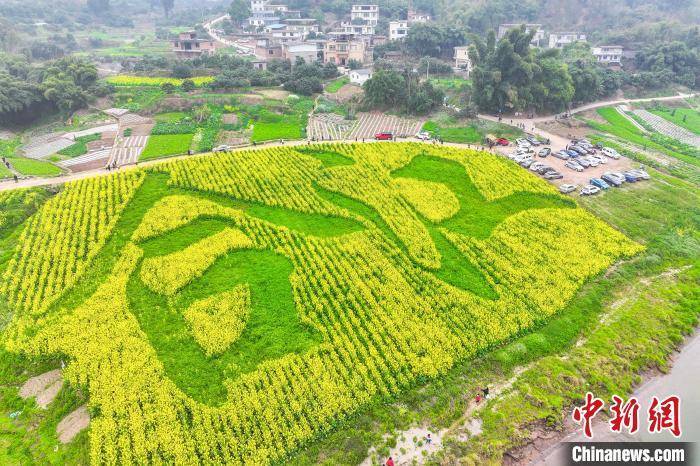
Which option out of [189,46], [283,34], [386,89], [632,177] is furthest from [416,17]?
[632,177]

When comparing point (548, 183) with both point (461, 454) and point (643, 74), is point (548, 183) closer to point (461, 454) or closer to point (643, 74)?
point (461, 454)

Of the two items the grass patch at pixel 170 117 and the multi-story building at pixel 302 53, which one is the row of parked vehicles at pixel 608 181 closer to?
the grass patch at pixel 170 117

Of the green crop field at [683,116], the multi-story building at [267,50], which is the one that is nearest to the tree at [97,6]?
the multi-story building at [267,50]

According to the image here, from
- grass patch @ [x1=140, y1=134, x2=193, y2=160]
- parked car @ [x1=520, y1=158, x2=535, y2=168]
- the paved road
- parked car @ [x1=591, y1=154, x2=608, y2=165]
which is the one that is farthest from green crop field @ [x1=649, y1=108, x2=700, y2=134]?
the paved road

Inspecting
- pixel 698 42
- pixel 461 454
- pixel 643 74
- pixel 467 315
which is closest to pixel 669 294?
pixel 467 315

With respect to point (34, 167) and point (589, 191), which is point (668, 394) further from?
point (34, 167)

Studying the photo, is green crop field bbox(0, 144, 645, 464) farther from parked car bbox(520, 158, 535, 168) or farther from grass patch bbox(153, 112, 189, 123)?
grass patch bbox(153, 112, 189, 123)
